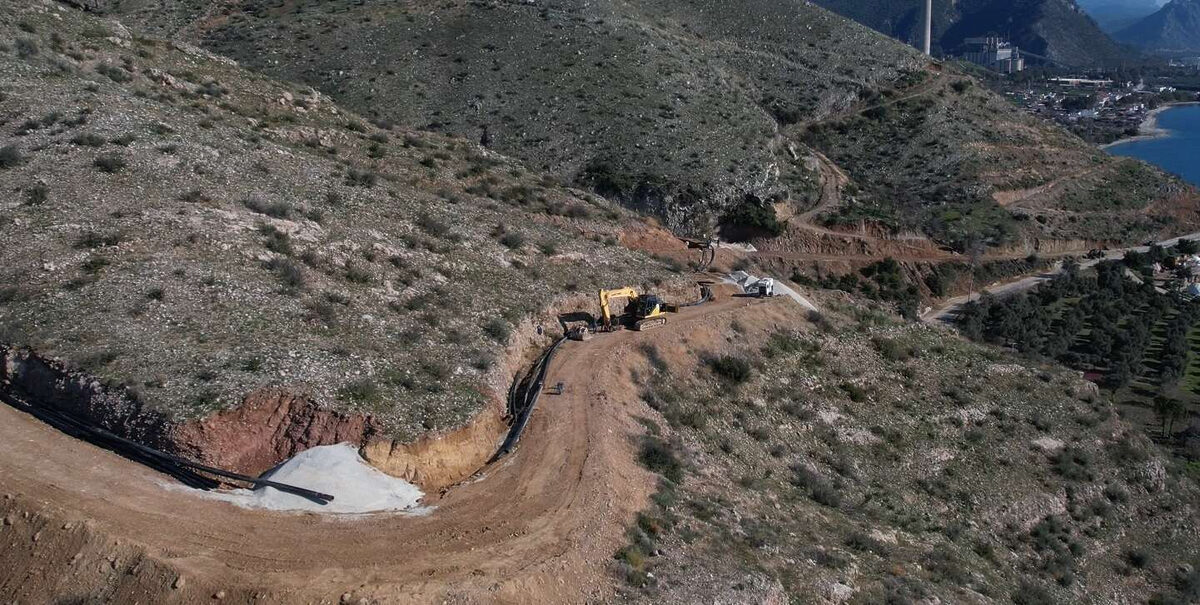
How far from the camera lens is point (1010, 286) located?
204 feet

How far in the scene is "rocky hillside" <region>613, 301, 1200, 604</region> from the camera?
1803 cm

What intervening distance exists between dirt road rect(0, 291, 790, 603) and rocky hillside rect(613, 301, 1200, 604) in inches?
46.8

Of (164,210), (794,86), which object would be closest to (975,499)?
(164,210)

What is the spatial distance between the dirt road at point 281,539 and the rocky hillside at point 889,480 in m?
1.19

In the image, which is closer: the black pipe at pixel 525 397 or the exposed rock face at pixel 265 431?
the exposed rock face at pixel 265 431

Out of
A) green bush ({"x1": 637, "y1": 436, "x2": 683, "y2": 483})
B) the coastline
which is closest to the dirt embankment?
green bush ({"x1": 637, "y1": 436, "x2": 683, "y2": 483})

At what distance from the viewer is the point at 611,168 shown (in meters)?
53.1

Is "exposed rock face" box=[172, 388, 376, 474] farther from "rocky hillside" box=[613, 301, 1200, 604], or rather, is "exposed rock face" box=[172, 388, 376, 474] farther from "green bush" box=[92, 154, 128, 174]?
"green bush" box=[92, 154, 128, 174]

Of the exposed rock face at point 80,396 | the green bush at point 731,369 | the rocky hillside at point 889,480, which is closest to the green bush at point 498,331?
the rocky hillside at point 889,480

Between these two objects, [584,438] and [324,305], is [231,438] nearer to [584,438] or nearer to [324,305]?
[324,305]

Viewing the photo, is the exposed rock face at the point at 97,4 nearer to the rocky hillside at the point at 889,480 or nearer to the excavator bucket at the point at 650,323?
the excavator bucket at the point at 650,323

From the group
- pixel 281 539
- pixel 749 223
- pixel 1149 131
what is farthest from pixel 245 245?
pixel 1149 131

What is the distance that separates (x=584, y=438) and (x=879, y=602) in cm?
682

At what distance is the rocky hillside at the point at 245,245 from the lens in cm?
1830
